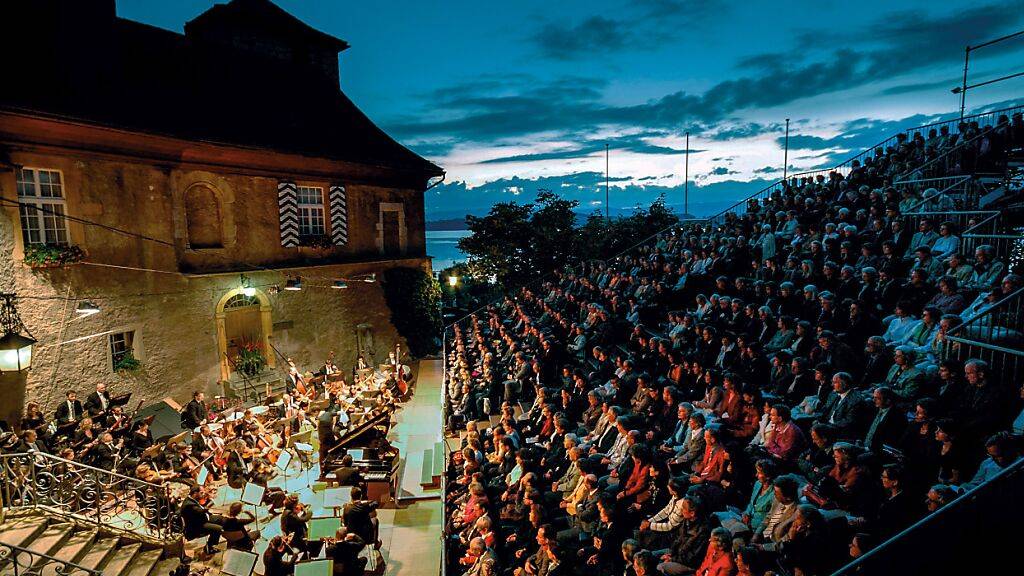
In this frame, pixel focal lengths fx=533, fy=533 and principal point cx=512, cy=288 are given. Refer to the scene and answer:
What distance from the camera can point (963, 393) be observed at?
628 centimetres

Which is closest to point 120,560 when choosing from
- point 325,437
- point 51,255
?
point 325,437

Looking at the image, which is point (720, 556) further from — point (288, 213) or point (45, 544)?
point (288, 213)

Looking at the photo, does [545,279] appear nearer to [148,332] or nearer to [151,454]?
[148,332]

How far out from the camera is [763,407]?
7.70m

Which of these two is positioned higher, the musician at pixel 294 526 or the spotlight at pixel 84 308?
the spotlight at pixel 84 308

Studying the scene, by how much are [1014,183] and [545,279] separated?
694 inches

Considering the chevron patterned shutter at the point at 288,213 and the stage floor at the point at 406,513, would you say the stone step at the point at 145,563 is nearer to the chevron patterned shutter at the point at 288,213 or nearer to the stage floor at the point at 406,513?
the stage floor at the point at 406,513

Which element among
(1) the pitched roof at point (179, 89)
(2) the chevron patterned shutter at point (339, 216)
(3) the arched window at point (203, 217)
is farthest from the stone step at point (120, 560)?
(2) the chevron patterned shutter at point (339, 216)

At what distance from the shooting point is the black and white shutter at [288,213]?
18266mm

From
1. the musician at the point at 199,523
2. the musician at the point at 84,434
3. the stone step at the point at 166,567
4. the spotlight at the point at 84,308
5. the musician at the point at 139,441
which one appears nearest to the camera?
the stone step at the point at 166,567

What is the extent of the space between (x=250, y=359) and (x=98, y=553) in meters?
9.26

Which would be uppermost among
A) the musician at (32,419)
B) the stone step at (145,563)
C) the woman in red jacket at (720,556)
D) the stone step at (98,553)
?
the woman in red jacket at (720,556)

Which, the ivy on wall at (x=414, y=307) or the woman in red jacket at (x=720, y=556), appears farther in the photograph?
the ivy on wall at (x=414, y=307)

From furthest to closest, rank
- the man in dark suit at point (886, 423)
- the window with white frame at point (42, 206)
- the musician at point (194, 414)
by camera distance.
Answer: the musician at point (194, 414) < the window with white frame at point (42, 206) < the man in dark suit at point (886, 423)
